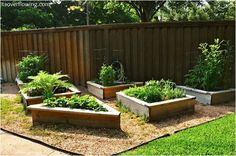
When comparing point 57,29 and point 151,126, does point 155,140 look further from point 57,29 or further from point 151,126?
point 57,29

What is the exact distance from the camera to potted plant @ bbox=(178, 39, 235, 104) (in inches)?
263

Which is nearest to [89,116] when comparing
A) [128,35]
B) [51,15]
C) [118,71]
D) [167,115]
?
[167,115]

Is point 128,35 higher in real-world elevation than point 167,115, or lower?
higher

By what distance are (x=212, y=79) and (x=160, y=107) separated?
1899 mm

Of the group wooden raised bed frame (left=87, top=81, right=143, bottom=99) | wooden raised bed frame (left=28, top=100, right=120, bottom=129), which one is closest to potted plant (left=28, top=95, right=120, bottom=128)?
wooden raised bed frame (left=28, top=100, right=120, bottom=129)

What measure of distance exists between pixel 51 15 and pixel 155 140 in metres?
17.8

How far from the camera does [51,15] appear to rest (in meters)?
20.9

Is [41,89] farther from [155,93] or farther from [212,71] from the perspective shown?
[212,71]

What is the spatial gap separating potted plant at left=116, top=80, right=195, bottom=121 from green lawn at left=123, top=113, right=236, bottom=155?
0.77 meters

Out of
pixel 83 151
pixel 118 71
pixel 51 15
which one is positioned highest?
pixel 51 15

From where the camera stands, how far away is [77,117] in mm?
5148

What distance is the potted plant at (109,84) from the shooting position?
290 inches

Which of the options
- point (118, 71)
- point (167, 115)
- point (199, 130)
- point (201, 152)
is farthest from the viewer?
point (118, 71)

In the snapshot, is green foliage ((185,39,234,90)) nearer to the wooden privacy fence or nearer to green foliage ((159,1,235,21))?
the wooden privacy fence
